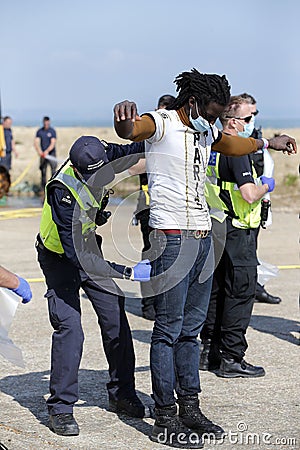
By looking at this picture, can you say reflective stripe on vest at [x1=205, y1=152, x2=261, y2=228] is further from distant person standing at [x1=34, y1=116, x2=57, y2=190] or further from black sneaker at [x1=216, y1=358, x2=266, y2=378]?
distant person standing at [x1=34, y1=116, x2=57, y2=190]

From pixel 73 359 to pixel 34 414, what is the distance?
541 millimetres

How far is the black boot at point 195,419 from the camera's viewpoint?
5.15 m

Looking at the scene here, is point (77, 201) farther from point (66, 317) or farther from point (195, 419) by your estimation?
point (195, 419)

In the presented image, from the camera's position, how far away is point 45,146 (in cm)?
2294

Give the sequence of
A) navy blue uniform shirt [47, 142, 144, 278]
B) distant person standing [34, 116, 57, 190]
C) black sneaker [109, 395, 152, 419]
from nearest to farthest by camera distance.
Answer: navy blue uniform shirt [47, 142, 144, 278], black sneaker [109, 395, 152, 419], distant person standing [34, 116, 57, 190]

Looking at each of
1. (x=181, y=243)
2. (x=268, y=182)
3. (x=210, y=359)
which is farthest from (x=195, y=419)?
(x=268, y=182)

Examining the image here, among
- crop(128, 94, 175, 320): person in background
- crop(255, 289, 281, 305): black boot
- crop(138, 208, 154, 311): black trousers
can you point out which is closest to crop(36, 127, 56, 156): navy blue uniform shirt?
crop(255, 289, 281, 305): black boot

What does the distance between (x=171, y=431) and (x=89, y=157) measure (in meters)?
1.68

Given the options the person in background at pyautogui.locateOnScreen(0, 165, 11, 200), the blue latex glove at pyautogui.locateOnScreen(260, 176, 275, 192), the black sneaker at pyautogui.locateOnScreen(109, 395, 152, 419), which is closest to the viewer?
the person in background at pyautogui.locateOnScreen(0, 165, 11, 200)

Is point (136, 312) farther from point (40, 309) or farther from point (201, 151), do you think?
point (201, 151)

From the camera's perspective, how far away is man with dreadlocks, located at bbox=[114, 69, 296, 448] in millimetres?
4938

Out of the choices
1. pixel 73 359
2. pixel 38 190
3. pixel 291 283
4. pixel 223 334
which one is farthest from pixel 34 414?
pixel 38 190

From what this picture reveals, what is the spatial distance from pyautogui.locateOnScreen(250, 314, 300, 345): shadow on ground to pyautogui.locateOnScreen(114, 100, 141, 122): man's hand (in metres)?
3.71

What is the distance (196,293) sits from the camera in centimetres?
520
